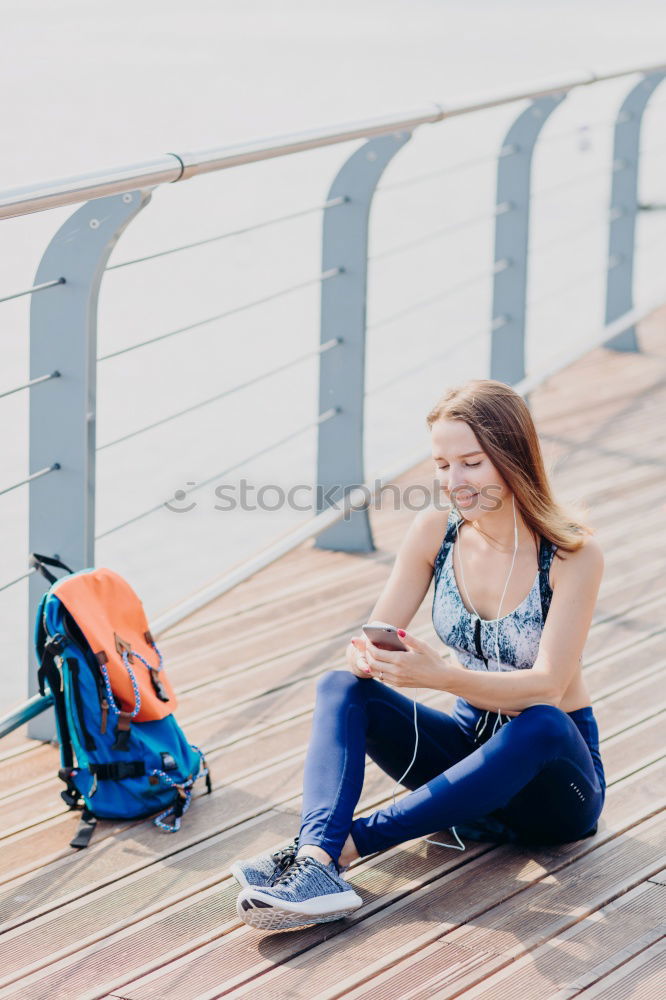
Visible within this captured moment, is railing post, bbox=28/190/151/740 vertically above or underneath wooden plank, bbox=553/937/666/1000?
above

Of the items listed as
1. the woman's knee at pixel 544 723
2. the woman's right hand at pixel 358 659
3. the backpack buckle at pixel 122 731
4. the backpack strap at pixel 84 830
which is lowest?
the backpack strap at pixel 84 830

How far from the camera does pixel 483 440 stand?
228 centimetres

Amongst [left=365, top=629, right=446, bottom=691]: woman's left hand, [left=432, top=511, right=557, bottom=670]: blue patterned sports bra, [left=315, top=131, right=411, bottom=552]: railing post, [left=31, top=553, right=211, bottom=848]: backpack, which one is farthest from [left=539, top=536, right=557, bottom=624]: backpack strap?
[left=315, top=131, right=411, bottom=552]: railing post

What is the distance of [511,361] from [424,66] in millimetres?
22208

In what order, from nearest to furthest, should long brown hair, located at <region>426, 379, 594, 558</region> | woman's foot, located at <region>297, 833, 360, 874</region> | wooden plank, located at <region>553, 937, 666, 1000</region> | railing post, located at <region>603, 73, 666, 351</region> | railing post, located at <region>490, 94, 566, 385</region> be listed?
wooden plank, located at <region>553, 937, 666, 1000</region>, woman's foot, located at <region>297, 833, 360, 874</region>, long brown hair, located at <region>426, 379, 594, 558</region>, railing post, located at <region>490, 94, 566, 385</region>, railing post, located at <region>603, 73, 666, 351</region>

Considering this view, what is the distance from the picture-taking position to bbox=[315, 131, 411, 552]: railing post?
142 inches

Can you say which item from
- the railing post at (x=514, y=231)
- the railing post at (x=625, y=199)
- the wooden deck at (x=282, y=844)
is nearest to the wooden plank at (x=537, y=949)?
the wooden deck at (x=282, y=844)

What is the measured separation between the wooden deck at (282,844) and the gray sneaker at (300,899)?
0.15ft

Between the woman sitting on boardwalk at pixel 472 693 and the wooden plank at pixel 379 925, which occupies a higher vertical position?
the woman sitting on boardwalk at pixel 472 693

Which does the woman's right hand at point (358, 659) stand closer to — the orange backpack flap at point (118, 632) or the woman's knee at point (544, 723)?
the woman's knee at point (544, 723)

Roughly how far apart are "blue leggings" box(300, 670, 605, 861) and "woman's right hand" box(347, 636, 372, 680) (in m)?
0.02

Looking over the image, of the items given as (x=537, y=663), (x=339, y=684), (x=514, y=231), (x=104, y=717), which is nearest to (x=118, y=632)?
(x=104, y=717)

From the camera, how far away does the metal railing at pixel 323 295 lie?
252 centimetres

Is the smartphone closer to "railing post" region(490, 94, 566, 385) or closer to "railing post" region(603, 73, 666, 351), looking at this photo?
"railing post" region(490, 94, 566, 385)
